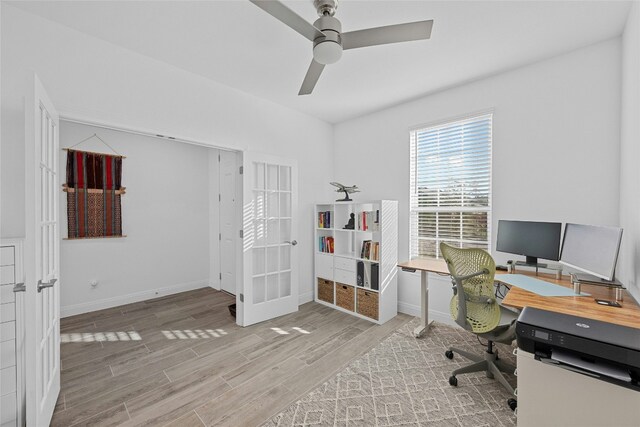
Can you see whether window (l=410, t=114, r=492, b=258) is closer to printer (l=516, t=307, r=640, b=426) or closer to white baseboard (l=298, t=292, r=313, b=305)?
white baseboard (l=298, t=292, r=313, b=305)

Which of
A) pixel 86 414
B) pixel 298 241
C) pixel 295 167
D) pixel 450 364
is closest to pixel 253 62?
pixel 295 167

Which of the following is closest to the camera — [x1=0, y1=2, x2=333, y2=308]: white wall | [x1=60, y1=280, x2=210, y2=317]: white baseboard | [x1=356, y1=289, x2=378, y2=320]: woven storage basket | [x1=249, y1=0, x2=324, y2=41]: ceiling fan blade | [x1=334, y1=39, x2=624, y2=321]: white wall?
[x1=249, y1=0, x2=324, y2=41]: ceiling fan blade

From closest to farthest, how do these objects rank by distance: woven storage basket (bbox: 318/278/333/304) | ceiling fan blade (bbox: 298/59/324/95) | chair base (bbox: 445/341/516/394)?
ceiling fan blade (bbox: 298/59/324/95), chair base (bbox: 445/341/516/394), woven storage basket (bbox: 318/278/333/304)

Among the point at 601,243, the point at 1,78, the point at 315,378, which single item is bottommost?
the point at 315,378

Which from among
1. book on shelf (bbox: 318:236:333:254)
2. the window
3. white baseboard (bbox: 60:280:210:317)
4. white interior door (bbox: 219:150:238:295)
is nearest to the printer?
the window

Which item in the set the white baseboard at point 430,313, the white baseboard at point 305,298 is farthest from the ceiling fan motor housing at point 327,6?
the white baseboard at point 305,298

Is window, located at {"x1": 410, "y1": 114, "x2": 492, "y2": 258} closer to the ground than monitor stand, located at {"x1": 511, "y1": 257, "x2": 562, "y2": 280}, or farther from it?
farther from it

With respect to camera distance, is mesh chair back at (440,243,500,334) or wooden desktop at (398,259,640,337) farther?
mesh chair back at (440,243,500,334)

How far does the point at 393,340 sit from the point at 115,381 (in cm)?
251

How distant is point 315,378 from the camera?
7.54 feet

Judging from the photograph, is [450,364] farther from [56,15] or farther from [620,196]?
[56,15]

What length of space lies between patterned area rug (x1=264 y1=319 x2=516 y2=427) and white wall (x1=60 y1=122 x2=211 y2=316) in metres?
3.35

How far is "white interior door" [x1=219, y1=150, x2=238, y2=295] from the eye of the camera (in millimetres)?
4527

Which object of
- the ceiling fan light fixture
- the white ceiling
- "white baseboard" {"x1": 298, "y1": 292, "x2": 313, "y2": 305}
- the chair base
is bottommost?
"white baseboard" {"x1": 298, "y1": 292, "x2": 313, "y2": 305}
